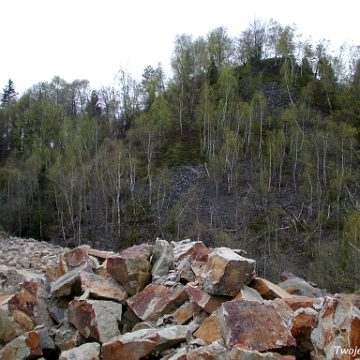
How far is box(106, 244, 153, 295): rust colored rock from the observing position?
22.7 ft

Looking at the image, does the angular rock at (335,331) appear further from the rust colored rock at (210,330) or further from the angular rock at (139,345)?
the angular rock at (139,345)

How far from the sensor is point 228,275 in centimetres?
579

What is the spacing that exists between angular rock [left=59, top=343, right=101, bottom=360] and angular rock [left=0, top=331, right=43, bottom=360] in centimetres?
66

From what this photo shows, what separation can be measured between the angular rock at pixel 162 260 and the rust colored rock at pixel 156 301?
535 mm

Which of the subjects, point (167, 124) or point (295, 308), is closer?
point (295, 308)

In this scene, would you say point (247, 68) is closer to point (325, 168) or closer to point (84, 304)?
point (325, 168)

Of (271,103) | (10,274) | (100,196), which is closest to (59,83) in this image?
(100,196)

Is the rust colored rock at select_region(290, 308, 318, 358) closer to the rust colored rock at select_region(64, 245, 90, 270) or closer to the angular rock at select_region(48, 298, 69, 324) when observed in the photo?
the angular rock at select_region(48, 298, 69, 324)

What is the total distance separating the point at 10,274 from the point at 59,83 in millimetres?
45890

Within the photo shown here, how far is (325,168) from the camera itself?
3262cm

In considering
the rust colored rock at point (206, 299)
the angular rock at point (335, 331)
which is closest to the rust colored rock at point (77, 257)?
the rust colored rock at point (206, 299)

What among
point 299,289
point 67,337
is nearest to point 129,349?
point 67,337

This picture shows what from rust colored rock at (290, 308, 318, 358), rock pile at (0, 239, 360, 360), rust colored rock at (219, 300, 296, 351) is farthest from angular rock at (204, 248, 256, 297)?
rust colored rock at (290, 308, 318, 358)

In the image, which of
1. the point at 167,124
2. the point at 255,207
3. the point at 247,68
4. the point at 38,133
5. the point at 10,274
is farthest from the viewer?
the point at 247,68
